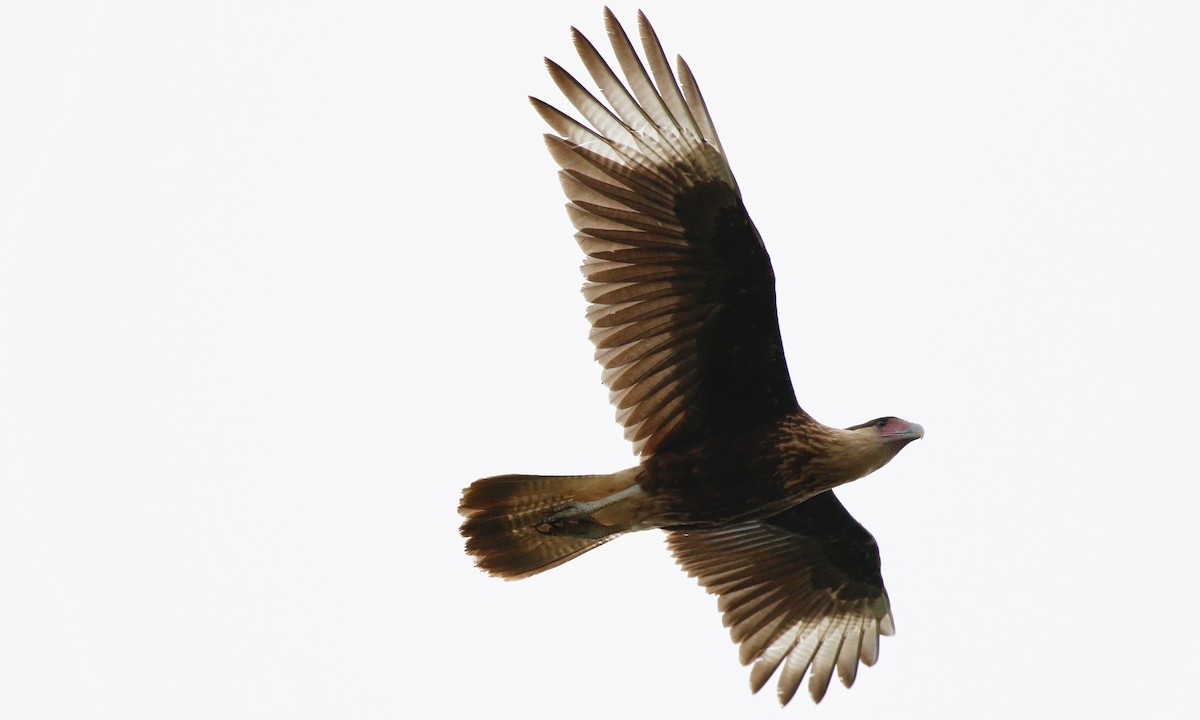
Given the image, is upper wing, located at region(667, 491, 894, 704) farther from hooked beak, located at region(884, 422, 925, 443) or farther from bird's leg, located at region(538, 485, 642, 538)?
hooked beak, located at region(884, 422, 925, 443)

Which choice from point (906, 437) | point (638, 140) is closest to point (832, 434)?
point (906, 437)

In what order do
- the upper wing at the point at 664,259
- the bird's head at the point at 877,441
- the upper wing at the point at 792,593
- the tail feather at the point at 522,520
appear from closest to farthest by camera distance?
the upper wing at the point at 664,259, the bird's head at the point at 877,441, the tail feather at the point at 522,520, the upper wing at the point at 792,593

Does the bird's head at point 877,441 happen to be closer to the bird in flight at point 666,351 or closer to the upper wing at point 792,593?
the bird in flight at point 666,351

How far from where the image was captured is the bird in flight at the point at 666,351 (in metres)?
6.35

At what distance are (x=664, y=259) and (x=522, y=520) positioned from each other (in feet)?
4.92

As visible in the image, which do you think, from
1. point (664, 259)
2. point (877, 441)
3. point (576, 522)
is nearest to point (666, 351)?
point (664, 259)

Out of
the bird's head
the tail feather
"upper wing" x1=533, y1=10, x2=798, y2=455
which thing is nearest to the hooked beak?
the bird's head

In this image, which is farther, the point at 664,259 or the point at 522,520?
the point at 522,520

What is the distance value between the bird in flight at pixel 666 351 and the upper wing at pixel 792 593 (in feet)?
2.30

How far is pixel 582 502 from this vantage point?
6.96 m

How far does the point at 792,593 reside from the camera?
7953 millimetres

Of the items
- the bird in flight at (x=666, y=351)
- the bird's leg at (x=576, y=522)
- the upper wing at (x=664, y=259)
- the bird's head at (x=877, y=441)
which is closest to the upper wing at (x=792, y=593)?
the bird in flight at (x=666, y=351)

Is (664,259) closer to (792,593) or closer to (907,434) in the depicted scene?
(907,434)

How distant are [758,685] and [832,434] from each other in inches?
71.0
